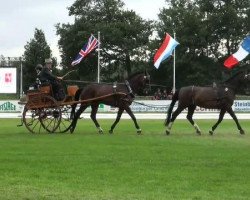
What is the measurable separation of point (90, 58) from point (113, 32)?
576 cm

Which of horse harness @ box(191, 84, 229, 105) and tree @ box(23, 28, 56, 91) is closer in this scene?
horse harness @ box(191, 84, 229, 105)

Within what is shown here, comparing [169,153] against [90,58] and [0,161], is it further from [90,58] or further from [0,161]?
[90,58]

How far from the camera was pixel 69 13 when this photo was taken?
97.1 m

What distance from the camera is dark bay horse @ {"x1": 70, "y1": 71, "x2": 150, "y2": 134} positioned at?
67.5ft

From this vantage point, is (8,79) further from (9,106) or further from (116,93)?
(116,93)

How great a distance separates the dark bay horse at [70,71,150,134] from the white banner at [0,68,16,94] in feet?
95.5

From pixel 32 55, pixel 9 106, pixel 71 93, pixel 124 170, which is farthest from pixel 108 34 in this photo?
pixel 124 170

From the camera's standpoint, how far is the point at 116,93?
20.5 m

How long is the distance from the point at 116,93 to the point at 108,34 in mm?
67819

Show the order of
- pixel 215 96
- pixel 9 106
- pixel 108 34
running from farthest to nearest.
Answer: pixel 108 34 → pixel 9 106 → pixel 215 96

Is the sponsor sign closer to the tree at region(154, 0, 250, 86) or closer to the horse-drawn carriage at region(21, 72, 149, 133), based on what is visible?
the horse-drawn carriage at region(21, 72, 149, 133)

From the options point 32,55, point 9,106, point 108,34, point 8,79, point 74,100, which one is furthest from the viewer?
point 108,34

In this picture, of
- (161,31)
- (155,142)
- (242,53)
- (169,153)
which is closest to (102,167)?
(169,153)

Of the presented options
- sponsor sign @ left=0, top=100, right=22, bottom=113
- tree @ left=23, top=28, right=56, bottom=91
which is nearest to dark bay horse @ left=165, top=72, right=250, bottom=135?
sponsor sign @ left=0, top=100, right=22, bottom=113
